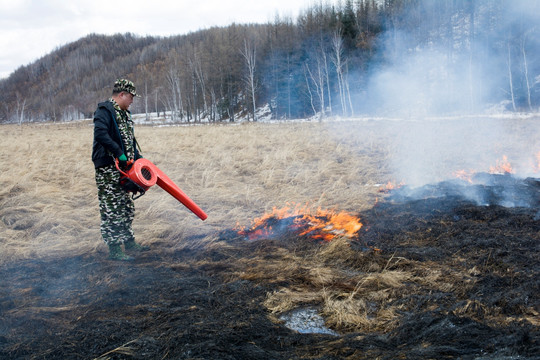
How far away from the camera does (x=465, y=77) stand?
26031mm

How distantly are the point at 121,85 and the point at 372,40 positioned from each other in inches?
733

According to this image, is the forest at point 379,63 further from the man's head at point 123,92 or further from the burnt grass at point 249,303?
the man's head at point 123,92

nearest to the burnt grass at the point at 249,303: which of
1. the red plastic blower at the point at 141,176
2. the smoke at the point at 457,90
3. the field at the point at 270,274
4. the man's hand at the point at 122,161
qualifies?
the field at the point at 270,274

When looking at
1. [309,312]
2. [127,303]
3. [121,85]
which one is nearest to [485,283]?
[309,312]

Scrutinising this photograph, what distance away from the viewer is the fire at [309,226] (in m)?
4.96

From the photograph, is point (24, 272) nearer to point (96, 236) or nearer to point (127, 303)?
point (96, 236)

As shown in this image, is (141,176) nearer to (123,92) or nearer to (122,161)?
(122,161)

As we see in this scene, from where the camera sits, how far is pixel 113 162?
4.33 metres


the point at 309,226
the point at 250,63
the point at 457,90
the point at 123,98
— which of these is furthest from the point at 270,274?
the point at 250,63

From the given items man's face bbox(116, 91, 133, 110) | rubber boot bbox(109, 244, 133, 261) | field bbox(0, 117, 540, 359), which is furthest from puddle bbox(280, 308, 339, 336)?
man's face bbox(116, 91, 133, 110)

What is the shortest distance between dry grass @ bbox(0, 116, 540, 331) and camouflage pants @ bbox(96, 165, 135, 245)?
67 cm

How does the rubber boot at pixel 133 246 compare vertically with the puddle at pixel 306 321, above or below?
above

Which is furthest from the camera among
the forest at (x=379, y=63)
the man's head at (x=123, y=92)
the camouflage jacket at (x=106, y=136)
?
the forest at (x=379, y=63)

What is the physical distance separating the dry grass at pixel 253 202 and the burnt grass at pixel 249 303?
177 millimetres
